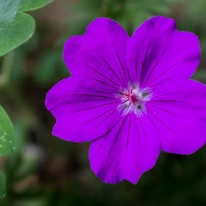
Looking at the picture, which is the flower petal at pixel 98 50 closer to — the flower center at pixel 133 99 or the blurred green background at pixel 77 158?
the flower center at pixel 133 99

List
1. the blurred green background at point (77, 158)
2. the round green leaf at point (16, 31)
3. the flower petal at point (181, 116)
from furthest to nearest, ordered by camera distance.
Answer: the blurred green background at point (77, 158), the round green leaf at point (16, 31), the flower petal at point (181, 116)

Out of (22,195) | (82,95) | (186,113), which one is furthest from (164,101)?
(22,195)

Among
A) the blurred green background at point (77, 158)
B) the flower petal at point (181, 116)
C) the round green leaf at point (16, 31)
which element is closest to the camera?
the flower petal at point (181, 116)

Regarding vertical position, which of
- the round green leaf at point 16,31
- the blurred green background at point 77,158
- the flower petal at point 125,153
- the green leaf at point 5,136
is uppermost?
the round green leaf at point 16,31

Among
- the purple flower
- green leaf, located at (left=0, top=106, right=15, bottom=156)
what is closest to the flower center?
the purple flower

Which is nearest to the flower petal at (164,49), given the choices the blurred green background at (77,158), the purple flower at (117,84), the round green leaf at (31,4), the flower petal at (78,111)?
the purple flower at (117,84)

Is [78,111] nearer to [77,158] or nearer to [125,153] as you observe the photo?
→ [125,153]

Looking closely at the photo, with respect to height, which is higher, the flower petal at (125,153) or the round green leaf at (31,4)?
the round green leaf at (31,4)
